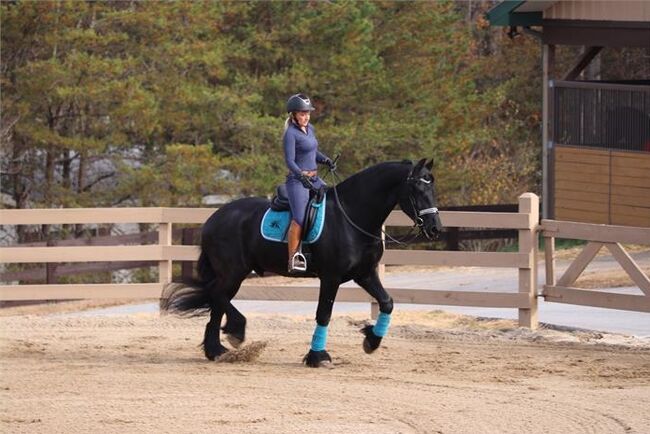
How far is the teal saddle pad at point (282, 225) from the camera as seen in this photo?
40.8 ft

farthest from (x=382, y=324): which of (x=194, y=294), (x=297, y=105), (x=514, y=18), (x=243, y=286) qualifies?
(x=514, y=18)

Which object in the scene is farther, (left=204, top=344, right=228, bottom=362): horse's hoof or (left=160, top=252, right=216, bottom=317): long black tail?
(left=160, top=252, right=216, bottom=317): long black tail

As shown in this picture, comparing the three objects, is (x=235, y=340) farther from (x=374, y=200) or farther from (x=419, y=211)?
(x=419, y=211)

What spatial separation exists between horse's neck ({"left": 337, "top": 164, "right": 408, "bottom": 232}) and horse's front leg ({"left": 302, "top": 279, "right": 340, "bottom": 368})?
0.65m

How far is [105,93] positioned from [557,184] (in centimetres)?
976

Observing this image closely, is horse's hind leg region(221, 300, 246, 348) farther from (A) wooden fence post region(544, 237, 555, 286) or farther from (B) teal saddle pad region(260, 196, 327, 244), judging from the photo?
(A) wooden fence post region(544, 237, 555, 286)

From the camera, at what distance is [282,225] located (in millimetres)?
12680

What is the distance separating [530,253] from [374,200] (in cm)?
328

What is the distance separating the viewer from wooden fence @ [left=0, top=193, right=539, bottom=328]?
15109 millimetres

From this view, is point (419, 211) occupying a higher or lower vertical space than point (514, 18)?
lower

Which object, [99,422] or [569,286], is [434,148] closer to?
[569,286]

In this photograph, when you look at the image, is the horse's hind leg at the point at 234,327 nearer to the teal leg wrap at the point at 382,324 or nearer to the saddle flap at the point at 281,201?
the saddle flap at the point at 281,201

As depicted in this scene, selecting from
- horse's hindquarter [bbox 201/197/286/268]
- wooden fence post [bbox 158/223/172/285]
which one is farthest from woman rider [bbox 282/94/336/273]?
wooden fence post [bbox 158/223/172/285]

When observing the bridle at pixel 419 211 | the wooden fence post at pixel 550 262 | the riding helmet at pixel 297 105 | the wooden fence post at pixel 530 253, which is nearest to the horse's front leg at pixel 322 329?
the bridle at pixel 419 211
